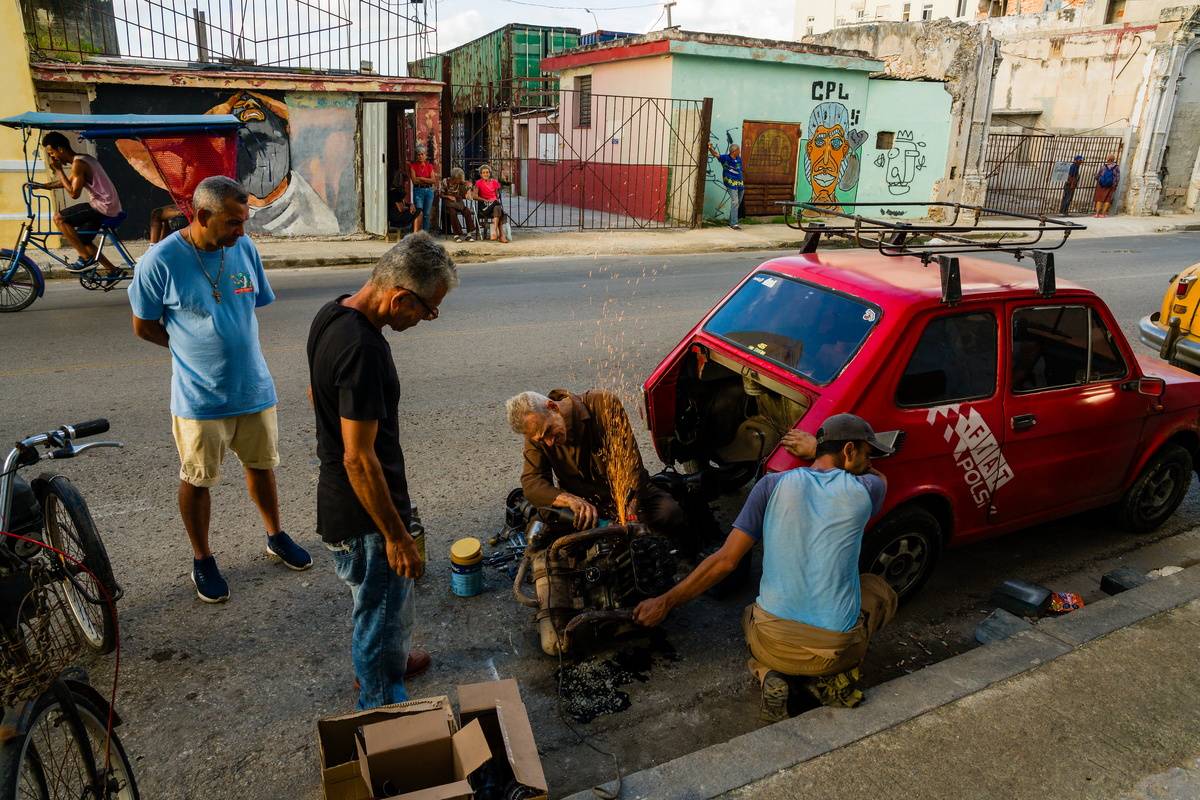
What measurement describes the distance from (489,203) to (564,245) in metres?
1.84

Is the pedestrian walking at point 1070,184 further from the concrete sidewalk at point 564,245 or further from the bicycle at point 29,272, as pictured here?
the bicycle at point 29,272

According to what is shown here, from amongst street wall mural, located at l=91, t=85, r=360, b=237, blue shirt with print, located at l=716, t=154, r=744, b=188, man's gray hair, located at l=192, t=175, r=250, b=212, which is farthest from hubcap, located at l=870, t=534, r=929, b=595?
blue shirt with print, located at l=716, t=154, r=744, b=188

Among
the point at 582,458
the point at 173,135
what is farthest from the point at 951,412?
the point at 173,135

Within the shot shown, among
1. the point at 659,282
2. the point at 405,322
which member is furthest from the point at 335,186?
the point at 405,322

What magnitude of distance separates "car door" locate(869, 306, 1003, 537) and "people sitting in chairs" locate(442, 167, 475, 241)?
14.5 meters

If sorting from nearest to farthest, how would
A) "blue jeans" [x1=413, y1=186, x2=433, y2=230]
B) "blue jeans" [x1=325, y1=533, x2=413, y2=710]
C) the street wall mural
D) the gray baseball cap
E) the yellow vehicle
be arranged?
"blue jeans" [x1=325, y1=533, x2=413, y2=710]
the gray baseball cap
the yellow vehicle
the street wall mural
"blue jeans" [x1=413, y1=186, x2=433, y2=230]

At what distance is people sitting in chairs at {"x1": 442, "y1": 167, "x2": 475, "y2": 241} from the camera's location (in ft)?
57.9

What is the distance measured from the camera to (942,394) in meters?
4.11

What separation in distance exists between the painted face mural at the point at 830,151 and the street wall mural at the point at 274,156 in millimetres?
12607

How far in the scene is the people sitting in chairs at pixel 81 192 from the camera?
1026cm

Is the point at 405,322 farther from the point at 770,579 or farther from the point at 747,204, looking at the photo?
the point at 747,204

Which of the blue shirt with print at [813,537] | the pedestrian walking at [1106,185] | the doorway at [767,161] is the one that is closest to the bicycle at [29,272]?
the blue shirt with print at [813,537]

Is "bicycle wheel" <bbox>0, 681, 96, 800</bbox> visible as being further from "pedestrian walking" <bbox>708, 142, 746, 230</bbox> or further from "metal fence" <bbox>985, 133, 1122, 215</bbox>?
"metal fence" <bbox>985, 133, 1122, 215</bbox>

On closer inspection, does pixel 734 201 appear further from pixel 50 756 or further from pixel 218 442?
pixel 50 756
